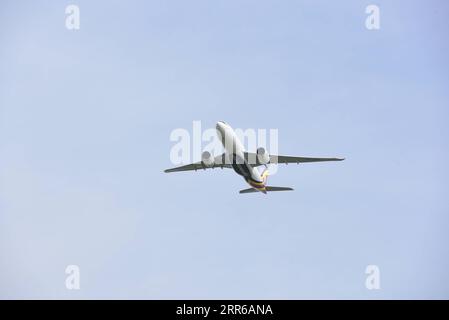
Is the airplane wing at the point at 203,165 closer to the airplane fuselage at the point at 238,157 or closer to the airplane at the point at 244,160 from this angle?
the airplane at the point at 244,160

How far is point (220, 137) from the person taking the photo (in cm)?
11419

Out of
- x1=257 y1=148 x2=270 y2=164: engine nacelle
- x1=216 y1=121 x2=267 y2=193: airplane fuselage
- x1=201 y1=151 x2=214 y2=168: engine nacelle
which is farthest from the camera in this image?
x1=201 y1=151 x2=214 y2=168: engine nacelle

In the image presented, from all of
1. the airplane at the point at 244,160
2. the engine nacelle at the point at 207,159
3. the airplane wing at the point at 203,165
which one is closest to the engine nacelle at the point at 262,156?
the airplane at the point at 244,160

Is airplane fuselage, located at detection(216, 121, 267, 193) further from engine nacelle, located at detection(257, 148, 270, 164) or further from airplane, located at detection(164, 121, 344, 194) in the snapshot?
engine nacelle, located at detection(257, 148, 270, 164)

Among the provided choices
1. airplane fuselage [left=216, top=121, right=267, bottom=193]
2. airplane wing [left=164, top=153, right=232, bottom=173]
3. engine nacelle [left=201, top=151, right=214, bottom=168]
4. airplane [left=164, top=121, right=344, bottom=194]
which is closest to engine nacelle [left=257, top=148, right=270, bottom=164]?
airplane [left=164, top=121, right=344, bottom=194]

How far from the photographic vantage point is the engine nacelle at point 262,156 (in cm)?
11694

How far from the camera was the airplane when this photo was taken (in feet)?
375

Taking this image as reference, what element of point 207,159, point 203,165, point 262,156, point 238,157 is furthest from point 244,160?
point 203,165
